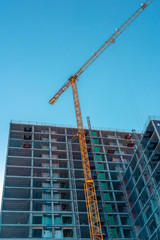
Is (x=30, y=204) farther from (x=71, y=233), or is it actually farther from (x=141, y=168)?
(x=141, y=168)

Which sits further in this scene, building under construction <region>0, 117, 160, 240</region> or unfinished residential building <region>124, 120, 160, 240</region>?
building under construction <region>0, 117, 160, 240</region>

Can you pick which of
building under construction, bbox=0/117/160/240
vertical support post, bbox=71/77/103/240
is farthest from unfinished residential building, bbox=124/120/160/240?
vertical support post, bbox=71/77/103/240

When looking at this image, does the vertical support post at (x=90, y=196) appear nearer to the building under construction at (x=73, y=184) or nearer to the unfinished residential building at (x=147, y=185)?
the building under construction at (x=73, y=184)

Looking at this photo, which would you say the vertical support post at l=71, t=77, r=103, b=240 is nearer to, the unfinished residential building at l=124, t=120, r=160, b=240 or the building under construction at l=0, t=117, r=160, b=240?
the building under construction at l=0, t=117, r=160, b=240

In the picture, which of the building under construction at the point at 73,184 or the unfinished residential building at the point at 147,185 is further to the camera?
the building under construction at the point at 73,184

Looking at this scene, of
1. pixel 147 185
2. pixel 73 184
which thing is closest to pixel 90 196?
pixel 73 184

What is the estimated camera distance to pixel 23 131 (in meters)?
93.8

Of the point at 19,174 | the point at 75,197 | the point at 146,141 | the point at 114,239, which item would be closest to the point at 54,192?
the point at 75,197

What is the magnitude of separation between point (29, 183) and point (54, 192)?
704 cm

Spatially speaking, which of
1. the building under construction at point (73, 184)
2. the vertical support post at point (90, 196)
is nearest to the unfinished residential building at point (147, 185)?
the building under construction at point (73, 184)

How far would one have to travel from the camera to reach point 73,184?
267 feet

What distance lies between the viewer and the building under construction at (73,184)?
228ft

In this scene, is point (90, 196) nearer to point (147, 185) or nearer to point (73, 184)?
point (73, 184)

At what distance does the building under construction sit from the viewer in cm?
6956
